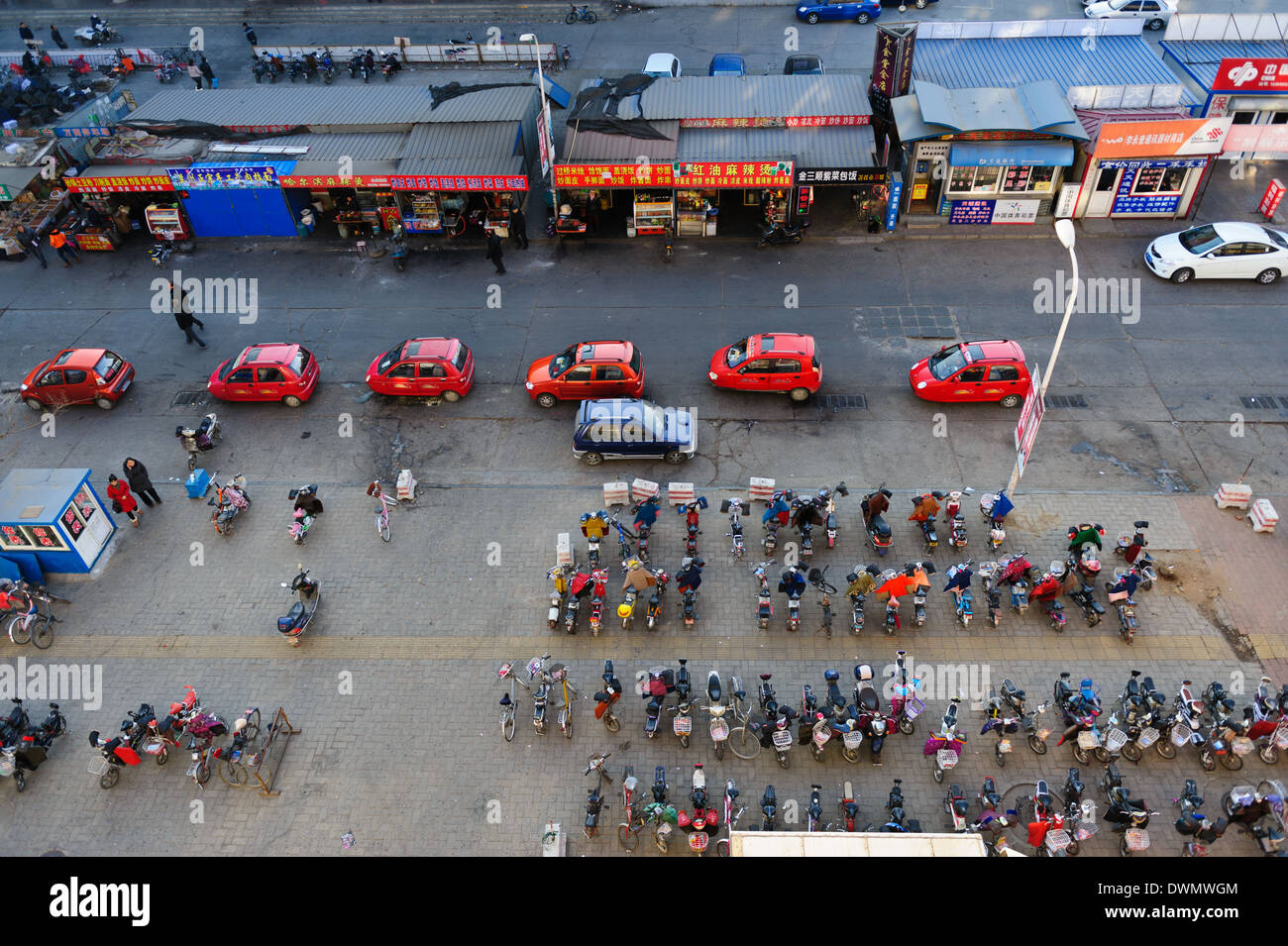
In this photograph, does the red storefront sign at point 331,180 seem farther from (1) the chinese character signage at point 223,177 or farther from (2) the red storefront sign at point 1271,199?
(2) the red storefront sign at point 1271,199

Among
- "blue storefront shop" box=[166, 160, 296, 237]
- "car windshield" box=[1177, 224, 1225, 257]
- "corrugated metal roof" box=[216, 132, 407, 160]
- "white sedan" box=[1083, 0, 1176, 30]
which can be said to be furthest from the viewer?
"white sedan" box=[1083, 0, 1176, 30]

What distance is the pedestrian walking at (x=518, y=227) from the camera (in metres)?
28.3

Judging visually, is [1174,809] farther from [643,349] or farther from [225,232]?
[225,232]

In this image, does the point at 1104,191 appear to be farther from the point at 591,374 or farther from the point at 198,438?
the point at 198,438

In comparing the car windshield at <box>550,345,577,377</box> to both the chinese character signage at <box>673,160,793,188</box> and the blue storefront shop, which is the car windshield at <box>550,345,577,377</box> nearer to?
the chinese character signage at <box>673,160,793,188</box>

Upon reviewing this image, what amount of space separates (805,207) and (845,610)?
15572 millimetres

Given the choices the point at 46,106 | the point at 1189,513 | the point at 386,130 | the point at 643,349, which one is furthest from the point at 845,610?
the point at 46,106

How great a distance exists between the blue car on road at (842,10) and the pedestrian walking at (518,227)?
20681 millimetres

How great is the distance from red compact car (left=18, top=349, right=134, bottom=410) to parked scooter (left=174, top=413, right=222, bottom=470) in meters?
2.66

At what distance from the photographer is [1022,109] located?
27359 millimetres

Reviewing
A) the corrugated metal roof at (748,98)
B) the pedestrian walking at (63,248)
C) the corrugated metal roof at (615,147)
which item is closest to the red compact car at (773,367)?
the corrugated metal roof at (615,147)

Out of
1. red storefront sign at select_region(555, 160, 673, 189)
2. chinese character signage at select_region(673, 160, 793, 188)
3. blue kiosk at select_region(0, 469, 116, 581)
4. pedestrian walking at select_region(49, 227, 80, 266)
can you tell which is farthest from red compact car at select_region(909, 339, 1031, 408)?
pedestrian walking at select_region(49, 227, 80, 266)

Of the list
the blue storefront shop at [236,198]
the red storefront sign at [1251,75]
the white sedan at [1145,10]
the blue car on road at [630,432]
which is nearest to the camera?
the blue car on road at [630,432]

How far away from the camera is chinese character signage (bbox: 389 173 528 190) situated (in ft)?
89.0
